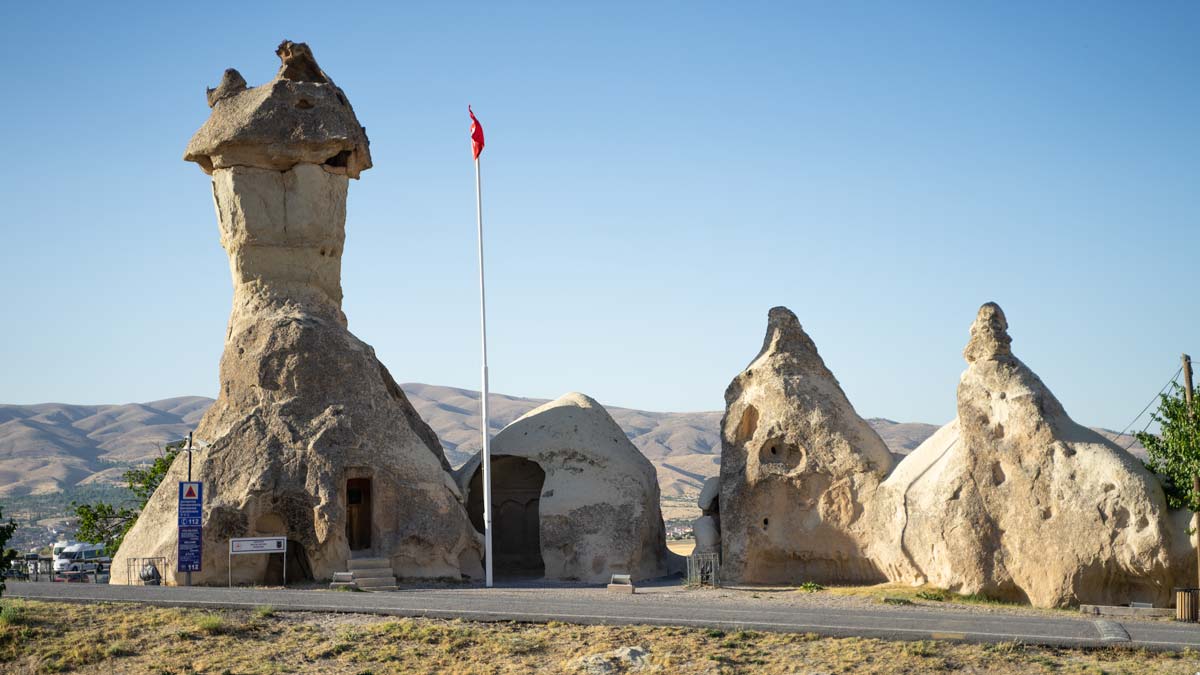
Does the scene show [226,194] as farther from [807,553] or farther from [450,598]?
[807,553]

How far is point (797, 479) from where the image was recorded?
3403 cm

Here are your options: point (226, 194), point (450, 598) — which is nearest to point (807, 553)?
point (450, 598)

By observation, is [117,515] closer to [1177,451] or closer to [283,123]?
[283,123]

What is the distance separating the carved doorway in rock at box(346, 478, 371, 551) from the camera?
35.5m

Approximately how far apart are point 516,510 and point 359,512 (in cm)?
844

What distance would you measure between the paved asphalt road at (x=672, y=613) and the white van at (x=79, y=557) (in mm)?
13101

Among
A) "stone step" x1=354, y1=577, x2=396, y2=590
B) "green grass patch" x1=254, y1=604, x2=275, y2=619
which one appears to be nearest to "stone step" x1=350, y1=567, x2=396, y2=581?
"stone step" x1=354, y1=577, x2=396, y2=590

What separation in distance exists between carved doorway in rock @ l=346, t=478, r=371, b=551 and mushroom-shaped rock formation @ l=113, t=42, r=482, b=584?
4 centimetres

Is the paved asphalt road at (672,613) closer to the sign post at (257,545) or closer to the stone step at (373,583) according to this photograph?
the stone step at (373,583)

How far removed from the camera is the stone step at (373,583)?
31.3m

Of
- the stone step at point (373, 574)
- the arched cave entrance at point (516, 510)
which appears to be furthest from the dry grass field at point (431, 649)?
the arched cave entrance at point (516, 510)

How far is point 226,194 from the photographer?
1448 inches

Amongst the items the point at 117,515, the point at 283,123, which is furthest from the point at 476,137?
the point at 117,515

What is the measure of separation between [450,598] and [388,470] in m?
6.78
